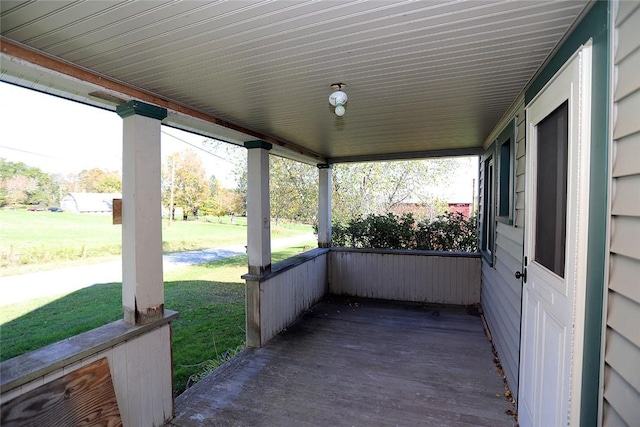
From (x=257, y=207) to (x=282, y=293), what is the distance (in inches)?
48.3

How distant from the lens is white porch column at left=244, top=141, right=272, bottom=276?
3727mm

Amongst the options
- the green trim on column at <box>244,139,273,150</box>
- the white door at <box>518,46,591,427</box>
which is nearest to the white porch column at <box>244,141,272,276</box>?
the green trim on column at <box>244,139,273,150</box>

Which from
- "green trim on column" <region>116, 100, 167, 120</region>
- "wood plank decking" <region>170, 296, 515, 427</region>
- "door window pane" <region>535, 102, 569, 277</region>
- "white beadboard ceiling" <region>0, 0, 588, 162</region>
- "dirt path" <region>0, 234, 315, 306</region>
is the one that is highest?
"white beadboard ceiling" <region>0, 0, 588, 162</region>

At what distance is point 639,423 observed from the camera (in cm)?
98

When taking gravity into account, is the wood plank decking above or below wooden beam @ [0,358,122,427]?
below

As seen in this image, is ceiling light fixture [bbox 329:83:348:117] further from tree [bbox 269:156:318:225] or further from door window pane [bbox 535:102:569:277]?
tree [bbox 269:156:318:225]

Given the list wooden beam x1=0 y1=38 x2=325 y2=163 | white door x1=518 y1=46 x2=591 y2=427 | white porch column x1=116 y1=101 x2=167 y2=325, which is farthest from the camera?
white porch column x1=116 y1=101 x2=167 y2=325

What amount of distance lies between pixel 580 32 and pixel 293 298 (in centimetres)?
395

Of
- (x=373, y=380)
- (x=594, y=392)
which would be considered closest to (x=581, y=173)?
(x=594, y=392)

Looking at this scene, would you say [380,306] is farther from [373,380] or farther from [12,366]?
[12,366]

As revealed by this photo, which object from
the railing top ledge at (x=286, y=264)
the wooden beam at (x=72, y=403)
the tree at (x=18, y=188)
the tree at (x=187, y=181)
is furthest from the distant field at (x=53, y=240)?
the wooden beam at (x=72, y=403)

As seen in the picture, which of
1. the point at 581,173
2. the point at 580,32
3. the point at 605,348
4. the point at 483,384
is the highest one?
the point at 580,32

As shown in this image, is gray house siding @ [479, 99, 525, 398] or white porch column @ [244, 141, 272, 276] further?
white porch column @ [244, 141, 272, 276]

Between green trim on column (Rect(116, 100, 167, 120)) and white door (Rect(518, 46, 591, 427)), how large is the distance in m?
2.57
